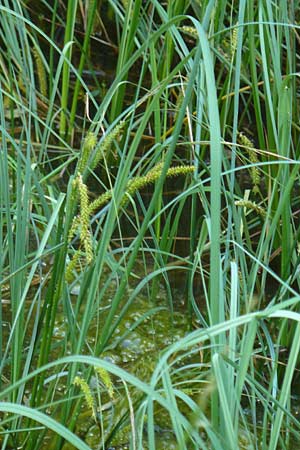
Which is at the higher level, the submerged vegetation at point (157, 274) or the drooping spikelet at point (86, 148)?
the drooping spikelet at point (86, 148)

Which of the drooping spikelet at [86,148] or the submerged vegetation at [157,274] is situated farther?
the drooping spikelet at [86,148]

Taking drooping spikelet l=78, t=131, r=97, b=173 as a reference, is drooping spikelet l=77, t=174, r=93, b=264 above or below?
below

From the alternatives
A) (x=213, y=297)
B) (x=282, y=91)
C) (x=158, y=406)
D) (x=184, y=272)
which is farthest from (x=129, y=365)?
(x=213, y=297)

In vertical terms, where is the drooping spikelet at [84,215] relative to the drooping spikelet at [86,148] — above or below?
below

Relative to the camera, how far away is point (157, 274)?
1.54 metres

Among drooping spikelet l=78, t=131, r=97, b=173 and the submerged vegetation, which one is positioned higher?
drooping spikelet l=78, t=131, r=97, b=173

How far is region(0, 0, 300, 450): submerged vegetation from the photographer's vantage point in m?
0.98

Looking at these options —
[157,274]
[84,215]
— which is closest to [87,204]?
[84,215]

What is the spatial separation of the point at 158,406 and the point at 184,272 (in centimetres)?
46

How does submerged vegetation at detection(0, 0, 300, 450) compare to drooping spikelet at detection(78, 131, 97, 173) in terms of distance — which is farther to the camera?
drooping spikelet at detection(78, 131, 97, 173)

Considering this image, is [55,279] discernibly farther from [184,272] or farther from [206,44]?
[184,272]

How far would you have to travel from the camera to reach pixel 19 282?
123 centimetres

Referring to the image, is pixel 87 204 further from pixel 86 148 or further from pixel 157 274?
pixel 157 274

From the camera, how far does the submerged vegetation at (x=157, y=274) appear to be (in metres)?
0.98
